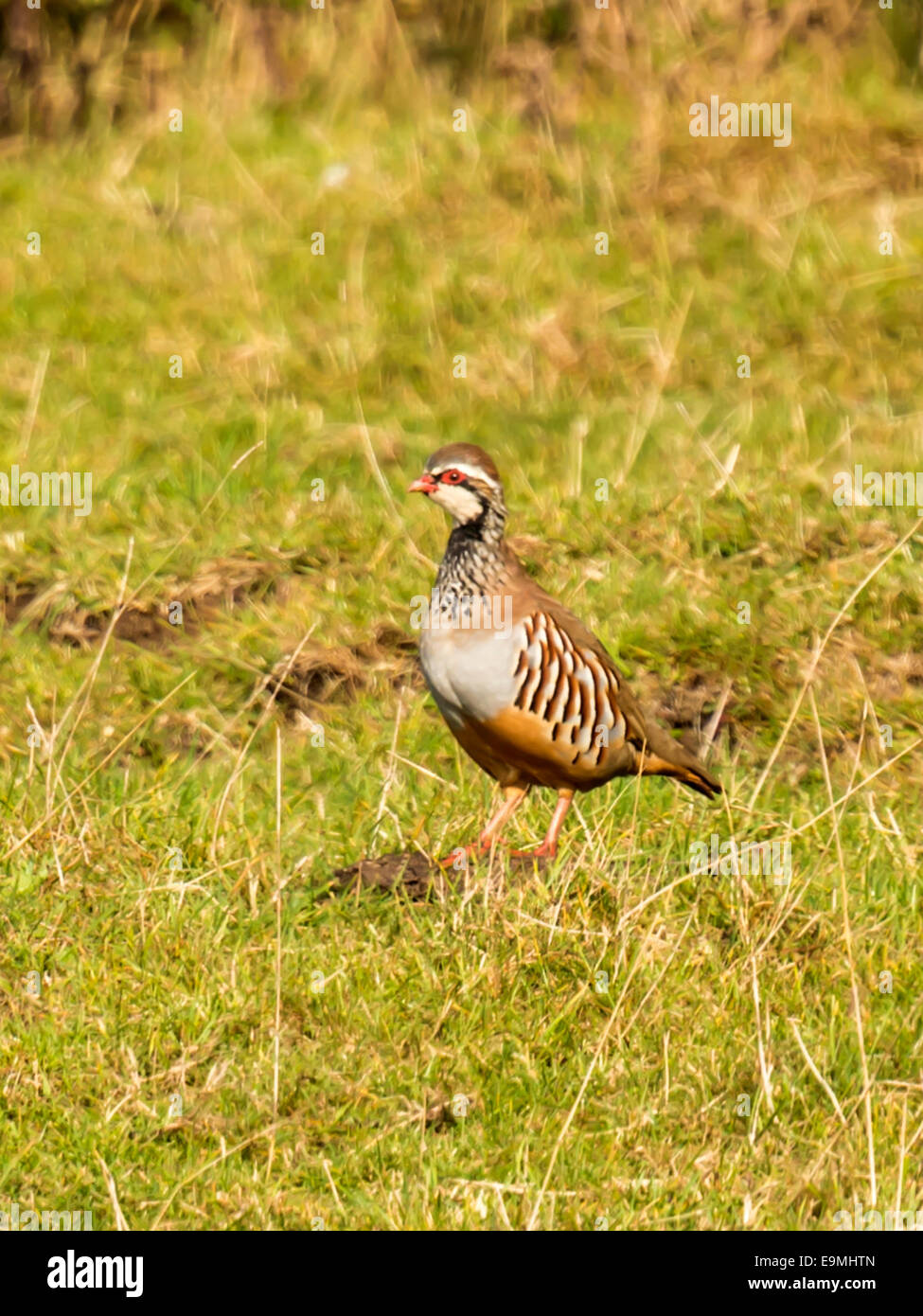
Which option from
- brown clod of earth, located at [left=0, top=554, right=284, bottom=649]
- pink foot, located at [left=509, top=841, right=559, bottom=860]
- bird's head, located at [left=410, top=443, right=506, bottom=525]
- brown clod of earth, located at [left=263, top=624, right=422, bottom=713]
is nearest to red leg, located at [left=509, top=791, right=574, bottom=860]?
pink foot, located at [left=509, top=841, right=559, bottom=860]

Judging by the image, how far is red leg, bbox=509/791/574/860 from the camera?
5.05 meters

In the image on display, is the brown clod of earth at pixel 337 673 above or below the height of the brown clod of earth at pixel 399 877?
above

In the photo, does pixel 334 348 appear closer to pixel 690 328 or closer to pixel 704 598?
pixel 690 328

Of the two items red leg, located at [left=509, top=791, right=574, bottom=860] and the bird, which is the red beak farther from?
red leg, located at [left=509, top=791, right=574, bottom=860]

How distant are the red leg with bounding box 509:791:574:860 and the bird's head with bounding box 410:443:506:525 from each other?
746 millimetres

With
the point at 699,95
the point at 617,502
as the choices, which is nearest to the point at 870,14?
the point at 699,95

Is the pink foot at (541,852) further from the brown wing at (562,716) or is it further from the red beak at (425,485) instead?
the red beak at (425,485)

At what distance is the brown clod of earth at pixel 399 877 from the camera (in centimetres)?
495

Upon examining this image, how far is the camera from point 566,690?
16.3 ft

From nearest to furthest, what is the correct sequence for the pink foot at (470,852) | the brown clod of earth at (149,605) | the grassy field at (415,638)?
1. the grassy field at (415,638)
2. the pink foot at (470,852)
3. the brown clod of earth at (149,605)

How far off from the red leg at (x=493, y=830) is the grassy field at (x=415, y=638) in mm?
118

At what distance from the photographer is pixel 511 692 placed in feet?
15.9


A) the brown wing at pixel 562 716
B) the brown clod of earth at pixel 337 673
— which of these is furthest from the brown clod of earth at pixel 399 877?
the brown clod of earth at pixel 337 673

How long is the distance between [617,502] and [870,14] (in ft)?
16.7
